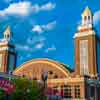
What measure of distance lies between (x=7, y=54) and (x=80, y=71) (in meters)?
31.6

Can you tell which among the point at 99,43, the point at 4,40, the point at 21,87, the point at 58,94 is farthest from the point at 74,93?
the point at 4,40

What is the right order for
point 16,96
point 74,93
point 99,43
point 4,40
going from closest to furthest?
1. point 16,96
2. point 74,93
3. point 99,43
4. point 4,40

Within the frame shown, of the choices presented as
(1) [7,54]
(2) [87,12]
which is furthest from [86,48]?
(1) [7,54]

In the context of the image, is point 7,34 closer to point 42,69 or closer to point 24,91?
point 42,69

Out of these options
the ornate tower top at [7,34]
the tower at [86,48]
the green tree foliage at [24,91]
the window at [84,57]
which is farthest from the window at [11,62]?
the green tree foliage at [24,91]

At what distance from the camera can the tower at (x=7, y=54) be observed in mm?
118238

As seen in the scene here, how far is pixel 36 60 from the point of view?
4227 inches

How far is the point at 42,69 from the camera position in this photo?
4168 inches

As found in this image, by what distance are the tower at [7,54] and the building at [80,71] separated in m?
15.5

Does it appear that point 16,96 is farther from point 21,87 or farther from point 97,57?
point 97,57

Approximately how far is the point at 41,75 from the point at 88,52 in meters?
16.9

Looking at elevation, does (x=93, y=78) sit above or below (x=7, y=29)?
below

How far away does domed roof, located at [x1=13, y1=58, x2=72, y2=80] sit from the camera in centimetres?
10006

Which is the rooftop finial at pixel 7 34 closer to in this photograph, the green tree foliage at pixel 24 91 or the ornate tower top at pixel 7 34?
the ornate tower top at pixel 7 34
